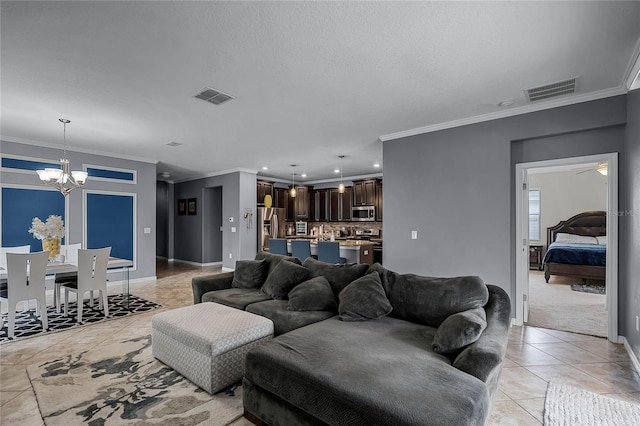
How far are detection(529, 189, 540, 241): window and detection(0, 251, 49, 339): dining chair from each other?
33.5 feet

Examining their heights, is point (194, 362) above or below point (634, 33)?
below

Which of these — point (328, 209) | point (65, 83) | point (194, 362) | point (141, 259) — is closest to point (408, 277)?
point (194, 362)

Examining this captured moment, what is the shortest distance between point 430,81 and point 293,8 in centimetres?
168

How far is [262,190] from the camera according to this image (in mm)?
9047

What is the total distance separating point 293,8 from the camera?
2006 millimetres

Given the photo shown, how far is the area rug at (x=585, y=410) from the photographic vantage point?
2.03 meters

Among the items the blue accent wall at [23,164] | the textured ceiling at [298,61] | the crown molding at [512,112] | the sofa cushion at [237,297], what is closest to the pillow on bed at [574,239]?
the crown molding at [512,112]

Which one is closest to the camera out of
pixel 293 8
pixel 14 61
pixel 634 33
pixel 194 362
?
pixel 293 8

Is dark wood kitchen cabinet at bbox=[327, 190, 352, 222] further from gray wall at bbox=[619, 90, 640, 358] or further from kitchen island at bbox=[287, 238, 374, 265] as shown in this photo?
gray wall at bbox=[619, 90, 640, 358]

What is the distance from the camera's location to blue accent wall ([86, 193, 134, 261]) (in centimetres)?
608

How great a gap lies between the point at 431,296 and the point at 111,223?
647 cm

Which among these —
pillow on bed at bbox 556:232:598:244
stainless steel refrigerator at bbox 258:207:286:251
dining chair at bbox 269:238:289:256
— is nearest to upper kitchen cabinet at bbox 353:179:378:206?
stainless steel refrigerator at bbox 258:207:286:251

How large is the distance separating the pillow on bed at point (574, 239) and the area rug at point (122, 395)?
26.4 feet

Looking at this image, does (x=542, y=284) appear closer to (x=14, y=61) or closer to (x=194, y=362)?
(x=194, y=362)
